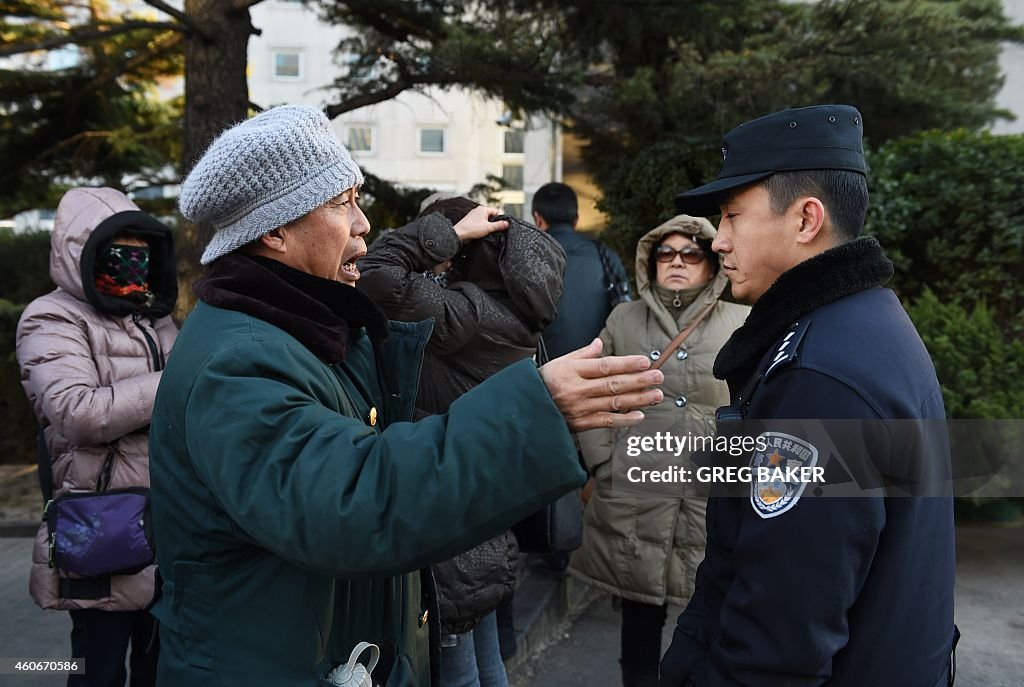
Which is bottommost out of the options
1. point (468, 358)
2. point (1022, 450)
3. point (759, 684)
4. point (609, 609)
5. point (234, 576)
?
point (609, 609)

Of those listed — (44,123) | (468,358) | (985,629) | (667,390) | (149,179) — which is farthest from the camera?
(149,179)

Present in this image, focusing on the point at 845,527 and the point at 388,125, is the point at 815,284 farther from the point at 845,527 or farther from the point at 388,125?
the point at 388,125

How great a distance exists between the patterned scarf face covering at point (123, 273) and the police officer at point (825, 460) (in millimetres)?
2347

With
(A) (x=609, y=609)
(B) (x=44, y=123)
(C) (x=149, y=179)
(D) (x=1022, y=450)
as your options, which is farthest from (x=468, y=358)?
(C) (x=149, y=179)

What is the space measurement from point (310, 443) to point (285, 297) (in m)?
0.40

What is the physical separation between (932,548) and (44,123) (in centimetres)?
754

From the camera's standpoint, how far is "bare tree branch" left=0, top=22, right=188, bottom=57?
220 inches

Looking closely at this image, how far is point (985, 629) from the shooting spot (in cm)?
474

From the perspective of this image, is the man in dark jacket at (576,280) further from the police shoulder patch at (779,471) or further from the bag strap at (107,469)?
the police shoulder patch at (779,471)

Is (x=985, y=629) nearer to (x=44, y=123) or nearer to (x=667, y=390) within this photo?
(x=667, y=390)

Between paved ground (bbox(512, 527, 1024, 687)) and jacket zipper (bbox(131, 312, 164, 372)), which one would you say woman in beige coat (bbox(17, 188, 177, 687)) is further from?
paved ground (bbox(512, 527, 1024, 687))

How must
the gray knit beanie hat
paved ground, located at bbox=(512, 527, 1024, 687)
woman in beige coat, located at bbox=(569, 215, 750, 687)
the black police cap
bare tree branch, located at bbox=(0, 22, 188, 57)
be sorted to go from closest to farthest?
the gray knit beanie hat → the black police cap → woman in beige coat, located at bbox=(569, 215, 750, 687) → paved ground, located at bbox=(512, 527, 1024, 687) → bare tree branch, located at bbox=(0, 22, 188, 57)

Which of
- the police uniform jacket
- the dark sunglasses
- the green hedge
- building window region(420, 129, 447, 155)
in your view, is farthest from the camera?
building window region(420, 129, 447, 155)
